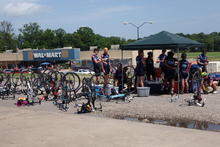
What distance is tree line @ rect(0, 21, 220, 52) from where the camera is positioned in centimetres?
13059

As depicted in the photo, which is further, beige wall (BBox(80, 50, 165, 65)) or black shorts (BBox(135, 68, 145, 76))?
beige wall (BBox(80, 50, 165, 65))

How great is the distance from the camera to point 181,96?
518 inches

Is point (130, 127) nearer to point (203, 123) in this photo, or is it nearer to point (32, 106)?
point (203, 123)

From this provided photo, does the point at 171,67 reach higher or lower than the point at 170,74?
higher

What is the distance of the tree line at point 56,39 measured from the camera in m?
131

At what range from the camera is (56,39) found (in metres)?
136

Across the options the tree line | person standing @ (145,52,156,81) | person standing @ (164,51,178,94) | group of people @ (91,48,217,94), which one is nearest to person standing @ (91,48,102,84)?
group of people @ (91,48,217,94)

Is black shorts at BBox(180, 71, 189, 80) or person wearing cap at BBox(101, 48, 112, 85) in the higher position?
person wearing cap at BBox(101, 48, 112, 85)

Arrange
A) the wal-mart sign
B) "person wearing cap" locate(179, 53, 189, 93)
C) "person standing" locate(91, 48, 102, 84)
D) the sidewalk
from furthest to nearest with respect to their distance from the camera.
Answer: the wal-mart sign, "person standing" locate(91, 48, 102, 84), "person wearing cap" locate(179, 53, 189, 93), the sidewalk

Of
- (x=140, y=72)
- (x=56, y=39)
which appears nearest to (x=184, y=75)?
(x=140, y=72)

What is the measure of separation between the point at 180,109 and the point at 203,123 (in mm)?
1785

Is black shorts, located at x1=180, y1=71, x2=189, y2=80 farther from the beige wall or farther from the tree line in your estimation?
the tree line

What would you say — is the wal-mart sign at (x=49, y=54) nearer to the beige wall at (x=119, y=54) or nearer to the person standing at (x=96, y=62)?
the beige wall at (x=119, y=54)

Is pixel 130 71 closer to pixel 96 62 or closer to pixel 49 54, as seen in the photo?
pixel 96 62
